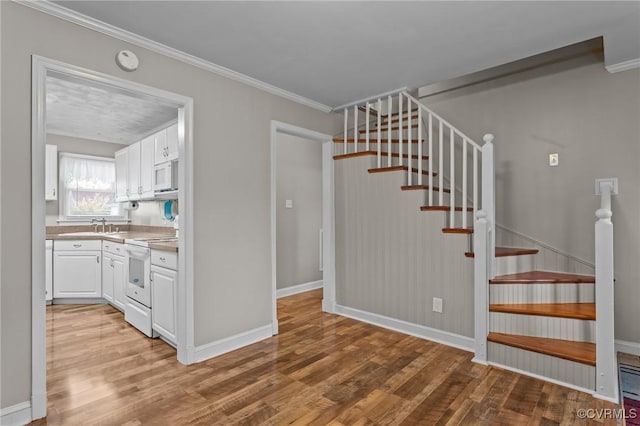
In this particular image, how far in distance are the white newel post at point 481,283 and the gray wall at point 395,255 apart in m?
0.18

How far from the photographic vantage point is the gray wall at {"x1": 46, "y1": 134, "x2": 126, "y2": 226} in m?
4.81

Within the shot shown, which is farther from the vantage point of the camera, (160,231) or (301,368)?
(160,231)

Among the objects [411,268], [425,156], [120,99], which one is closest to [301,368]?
[411,268]

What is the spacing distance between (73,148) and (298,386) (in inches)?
196

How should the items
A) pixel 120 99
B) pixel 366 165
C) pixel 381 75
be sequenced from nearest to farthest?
pixel 381 75
pixel 120 99
pixel 366 165

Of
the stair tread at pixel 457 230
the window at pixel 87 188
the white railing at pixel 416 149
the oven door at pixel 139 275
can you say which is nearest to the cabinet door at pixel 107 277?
the oven door at pixel 139 275

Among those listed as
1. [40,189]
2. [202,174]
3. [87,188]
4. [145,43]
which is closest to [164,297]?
[202,174]

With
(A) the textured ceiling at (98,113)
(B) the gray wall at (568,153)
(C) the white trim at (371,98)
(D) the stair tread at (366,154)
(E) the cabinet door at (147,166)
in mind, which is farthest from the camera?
(E) the cabinet door at (147,166)

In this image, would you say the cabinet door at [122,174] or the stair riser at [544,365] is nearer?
the stair riser at [544,365]

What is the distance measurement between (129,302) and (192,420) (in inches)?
82.1

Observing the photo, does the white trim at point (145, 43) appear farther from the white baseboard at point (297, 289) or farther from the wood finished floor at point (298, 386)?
the white baseboard at point (297, 289)

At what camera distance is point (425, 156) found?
3.71 m

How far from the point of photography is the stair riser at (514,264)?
2.88m

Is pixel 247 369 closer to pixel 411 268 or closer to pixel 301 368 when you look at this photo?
pixel 301 368
